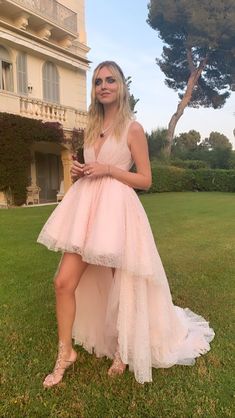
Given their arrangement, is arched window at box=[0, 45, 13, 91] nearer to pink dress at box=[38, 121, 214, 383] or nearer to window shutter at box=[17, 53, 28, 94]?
window shutter at box=[17, 53, 28, 94]

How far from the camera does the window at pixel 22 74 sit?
16.3 metres

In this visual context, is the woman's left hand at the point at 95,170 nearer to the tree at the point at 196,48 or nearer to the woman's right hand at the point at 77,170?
the woman's right hand at the point at 77,170

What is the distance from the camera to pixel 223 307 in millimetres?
3863

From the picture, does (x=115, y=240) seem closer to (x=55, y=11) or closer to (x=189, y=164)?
(x=55, y=11)

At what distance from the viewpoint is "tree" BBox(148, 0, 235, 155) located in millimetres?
30469

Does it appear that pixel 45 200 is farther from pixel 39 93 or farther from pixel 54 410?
pixel 54 410

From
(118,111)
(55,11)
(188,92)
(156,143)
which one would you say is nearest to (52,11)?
(55,11)

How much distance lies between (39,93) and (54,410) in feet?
55.0

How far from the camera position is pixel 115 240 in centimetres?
229

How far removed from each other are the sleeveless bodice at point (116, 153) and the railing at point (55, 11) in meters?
15.4

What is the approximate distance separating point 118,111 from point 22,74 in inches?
606

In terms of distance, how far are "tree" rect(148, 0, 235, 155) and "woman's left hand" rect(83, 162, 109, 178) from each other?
25.6 m

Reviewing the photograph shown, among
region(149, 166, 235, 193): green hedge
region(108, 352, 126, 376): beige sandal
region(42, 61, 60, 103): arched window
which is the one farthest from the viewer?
region(149, 166, 235, 193): green hedge

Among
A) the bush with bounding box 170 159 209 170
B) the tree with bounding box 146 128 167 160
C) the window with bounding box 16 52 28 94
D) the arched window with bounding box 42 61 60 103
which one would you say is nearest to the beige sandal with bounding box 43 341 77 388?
the window with bounding box 16 52 28 94
